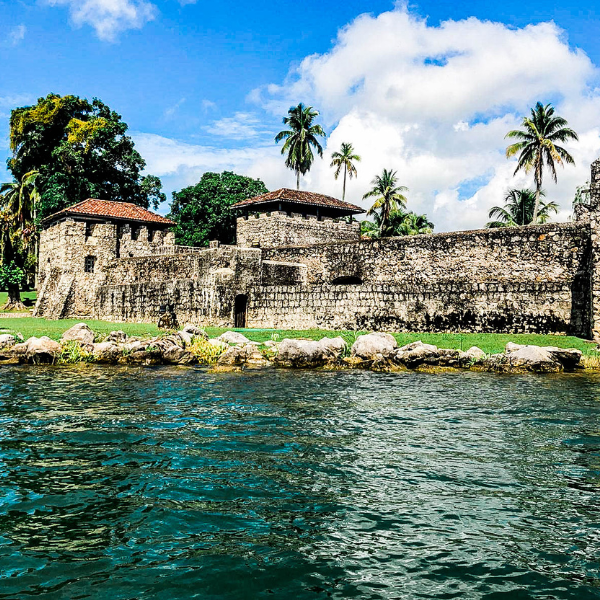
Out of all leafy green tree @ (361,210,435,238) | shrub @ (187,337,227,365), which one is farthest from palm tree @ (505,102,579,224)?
shrub @ (187,337,227,365)

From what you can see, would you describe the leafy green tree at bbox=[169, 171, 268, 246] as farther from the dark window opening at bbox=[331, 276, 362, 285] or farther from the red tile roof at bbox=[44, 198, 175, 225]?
the dark window opening at bbox=[331, 276, 362, 285]

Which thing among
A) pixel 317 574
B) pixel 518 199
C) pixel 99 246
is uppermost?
pixel 518 199

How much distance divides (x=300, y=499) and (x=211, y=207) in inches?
1908

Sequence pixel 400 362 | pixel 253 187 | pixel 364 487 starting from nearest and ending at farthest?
pixel 364 487
pixel 400 362
pixel 253 187

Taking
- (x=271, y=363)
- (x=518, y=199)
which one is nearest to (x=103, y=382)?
(x=271, y=363)

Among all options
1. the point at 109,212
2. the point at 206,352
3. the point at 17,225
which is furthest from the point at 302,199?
the point at 206,352

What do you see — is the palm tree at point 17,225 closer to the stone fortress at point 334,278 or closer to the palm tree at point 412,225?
the stone fortress at point 334,278

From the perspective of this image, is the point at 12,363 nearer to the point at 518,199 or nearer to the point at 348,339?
the point at 348,339

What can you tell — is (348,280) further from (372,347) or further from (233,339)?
(372,347)

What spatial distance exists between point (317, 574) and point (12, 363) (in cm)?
1552

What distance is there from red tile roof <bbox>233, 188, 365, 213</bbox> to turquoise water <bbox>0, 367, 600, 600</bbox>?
1190 inches

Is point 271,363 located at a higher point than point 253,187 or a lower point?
lower

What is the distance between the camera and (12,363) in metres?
17.4

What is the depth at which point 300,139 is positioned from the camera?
5478cm
